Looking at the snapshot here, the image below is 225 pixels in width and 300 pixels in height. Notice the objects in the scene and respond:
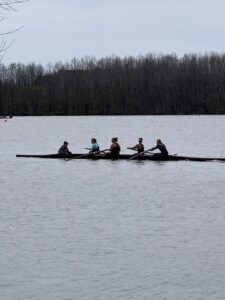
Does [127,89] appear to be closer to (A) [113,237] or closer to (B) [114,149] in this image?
(B) [114,149]

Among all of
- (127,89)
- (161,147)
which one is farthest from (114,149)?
(127,89)

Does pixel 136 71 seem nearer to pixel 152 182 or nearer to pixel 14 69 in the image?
pixel 14 69

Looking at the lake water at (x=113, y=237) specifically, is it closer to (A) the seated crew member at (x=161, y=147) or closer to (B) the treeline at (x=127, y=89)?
(A) the seated crew member at (x=161, y=147)

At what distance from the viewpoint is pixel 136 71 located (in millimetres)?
138375

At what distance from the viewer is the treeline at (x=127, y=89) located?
131m

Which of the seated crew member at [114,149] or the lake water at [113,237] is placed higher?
the seated crew member at [114,149]

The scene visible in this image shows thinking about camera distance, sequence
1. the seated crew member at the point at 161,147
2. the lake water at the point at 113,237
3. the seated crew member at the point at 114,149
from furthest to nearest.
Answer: the seated crew member at the point at 114,149 → the seated crew member at the point at 161,147 → the lake water at the point at 113,237

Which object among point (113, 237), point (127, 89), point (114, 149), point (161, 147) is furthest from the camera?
point (127, 89)

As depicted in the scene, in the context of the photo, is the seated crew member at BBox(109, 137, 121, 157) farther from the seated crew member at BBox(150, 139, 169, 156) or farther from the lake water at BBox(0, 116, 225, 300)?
the lake water at BBox(0, 116, 225, 300)

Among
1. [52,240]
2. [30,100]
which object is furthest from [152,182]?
[30,100]

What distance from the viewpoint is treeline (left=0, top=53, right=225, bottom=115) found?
430ft

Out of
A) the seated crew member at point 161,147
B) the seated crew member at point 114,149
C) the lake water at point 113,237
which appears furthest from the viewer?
the seated crew member at point 114,149

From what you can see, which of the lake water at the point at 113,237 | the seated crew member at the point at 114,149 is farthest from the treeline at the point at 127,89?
the lake water at the point at 113,237

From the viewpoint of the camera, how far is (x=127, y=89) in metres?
135
